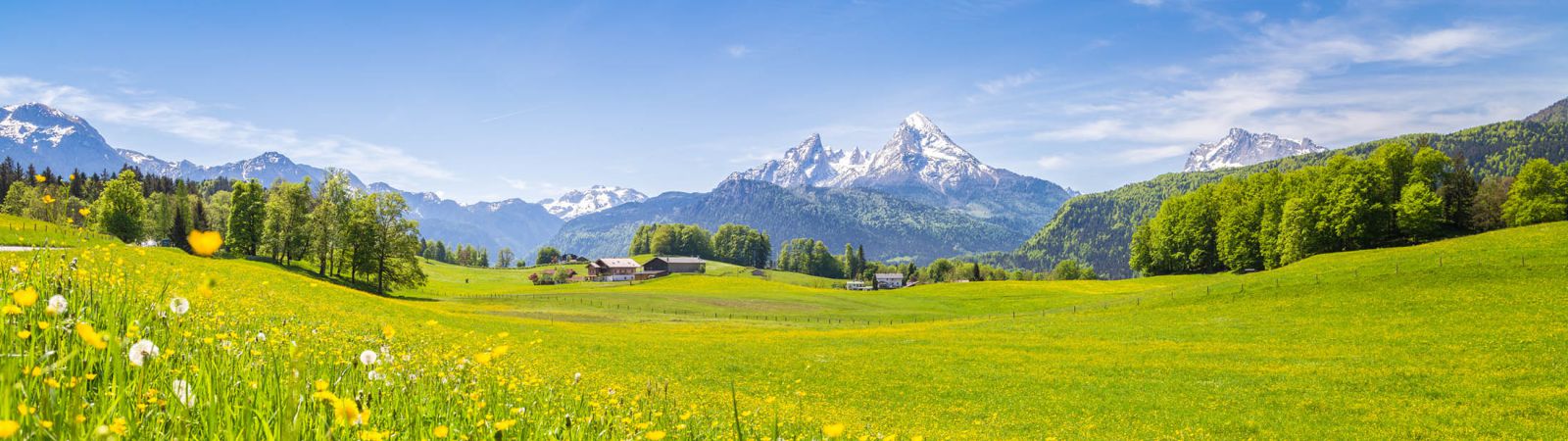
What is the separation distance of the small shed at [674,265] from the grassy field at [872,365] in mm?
117525

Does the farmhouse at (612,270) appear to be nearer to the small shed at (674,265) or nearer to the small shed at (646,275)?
the small shed at (646,275)

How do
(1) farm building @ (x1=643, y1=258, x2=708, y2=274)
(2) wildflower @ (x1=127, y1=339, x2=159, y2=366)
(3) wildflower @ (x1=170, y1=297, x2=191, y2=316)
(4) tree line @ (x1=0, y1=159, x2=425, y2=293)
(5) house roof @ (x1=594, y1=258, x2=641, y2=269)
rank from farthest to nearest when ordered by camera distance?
(1) farm building @ (x1=643, y1=258, x2=708, y2=274), (5) house roof @ (x1=594, y1=258, x2=641, y2=269), (4) tree line @ (x1=0, y1=159, x2=425, y2=293), (3) wildflower @ (x1=170, y1=297, x2=191, y2=316), (2) wildflower @ (x1=127, y1=339, x2=159, y2=366)

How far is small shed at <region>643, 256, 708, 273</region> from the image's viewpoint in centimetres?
17975

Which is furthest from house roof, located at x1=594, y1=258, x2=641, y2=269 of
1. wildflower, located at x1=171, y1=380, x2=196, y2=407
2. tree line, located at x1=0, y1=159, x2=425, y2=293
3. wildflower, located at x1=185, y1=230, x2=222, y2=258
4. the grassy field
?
wildflower, located at x1=185, y1=230, x2=222, y2=258

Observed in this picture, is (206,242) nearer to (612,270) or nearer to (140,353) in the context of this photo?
(140,353)

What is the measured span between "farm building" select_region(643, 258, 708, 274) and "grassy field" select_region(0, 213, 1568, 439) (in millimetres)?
117504

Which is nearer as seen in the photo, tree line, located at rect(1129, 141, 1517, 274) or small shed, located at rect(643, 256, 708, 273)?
tree line, located at rect(1129, 141, 1517, 274)

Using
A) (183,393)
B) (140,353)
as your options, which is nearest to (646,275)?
(183,393)

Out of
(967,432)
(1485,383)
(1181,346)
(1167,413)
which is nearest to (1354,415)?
(1167,413)

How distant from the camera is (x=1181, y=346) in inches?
1474

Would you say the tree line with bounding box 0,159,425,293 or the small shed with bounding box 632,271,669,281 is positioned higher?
the tree line with bounding box 0,159,425,293

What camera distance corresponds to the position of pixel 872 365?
34250mm

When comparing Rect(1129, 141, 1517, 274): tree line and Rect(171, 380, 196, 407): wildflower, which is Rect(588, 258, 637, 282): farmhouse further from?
Rect(171, 380, 196, 407): wildflower

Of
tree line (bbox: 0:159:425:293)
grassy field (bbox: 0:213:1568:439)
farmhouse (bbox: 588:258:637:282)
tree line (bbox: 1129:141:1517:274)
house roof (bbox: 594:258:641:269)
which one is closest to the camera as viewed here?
grassy field (bbox: 0:213:1568:439)
